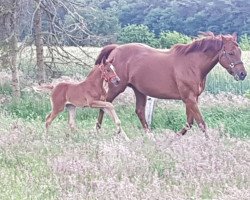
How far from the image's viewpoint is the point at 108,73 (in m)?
10.8

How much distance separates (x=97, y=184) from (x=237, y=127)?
22.4 feet

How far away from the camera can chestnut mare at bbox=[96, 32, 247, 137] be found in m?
10.8

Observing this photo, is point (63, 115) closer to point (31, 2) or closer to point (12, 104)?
point (12, 104)

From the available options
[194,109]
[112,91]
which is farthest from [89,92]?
[194,109]

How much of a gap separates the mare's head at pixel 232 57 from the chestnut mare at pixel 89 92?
183 centimetres

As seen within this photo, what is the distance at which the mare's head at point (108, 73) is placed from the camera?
10750 millimetres

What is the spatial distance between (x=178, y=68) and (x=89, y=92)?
5.25ft

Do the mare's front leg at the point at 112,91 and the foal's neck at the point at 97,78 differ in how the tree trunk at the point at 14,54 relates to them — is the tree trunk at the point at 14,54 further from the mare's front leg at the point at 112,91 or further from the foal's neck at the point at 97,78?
the foal's neck at the point at 97,78

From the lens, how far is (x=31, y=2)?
56.9 ft

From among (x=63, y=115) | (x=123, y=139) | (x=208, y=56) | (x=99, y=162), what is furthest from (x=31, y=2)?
(x=99, y=162)

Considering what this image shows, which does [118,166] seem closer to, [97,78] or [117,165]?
[117,165]

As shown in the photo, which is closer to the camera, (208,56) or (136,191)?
(136,191)

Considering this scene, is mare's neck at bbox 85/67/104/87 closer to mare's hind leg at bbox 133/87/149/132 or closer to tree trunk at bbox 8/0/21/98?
mare's hind leg at bbox 133/87/149/132

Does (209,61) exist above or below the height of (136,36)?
above
